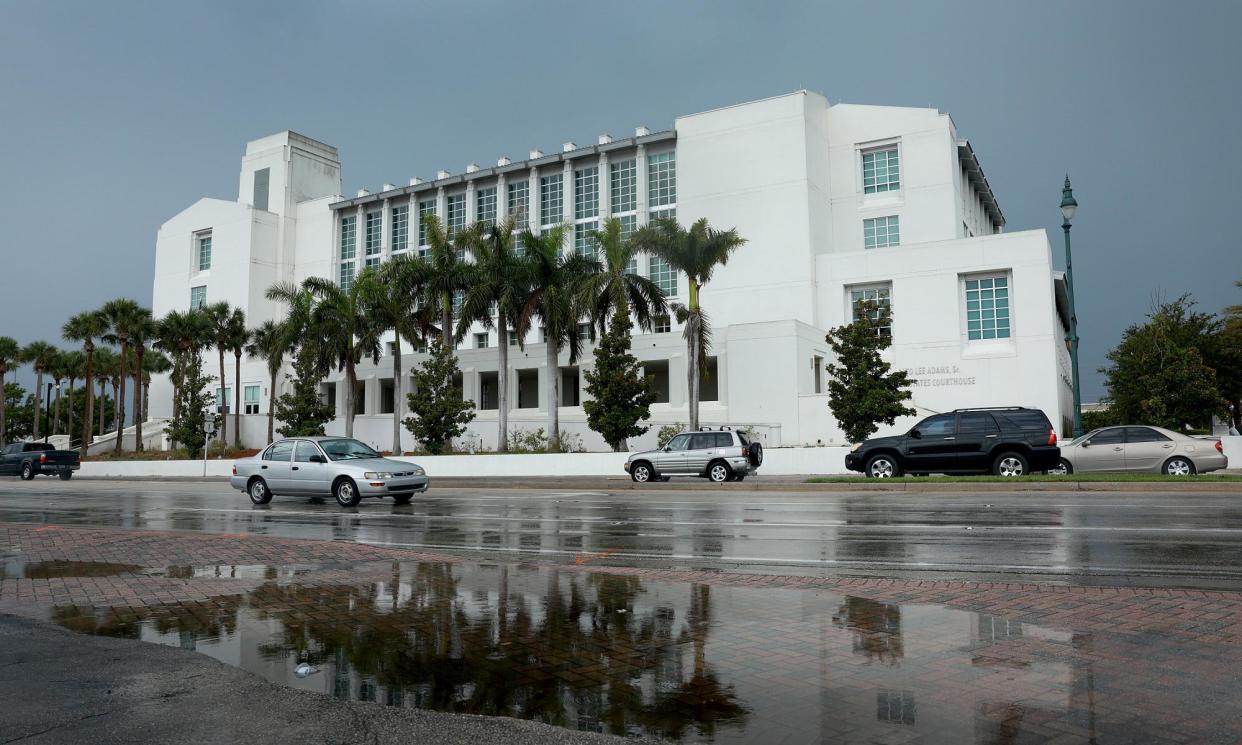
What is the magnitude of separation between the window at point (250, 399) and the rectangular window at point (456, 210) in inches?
812

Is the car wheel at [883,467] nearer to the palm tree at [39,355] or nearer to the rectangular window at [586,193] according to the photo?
the rectangular window at [586,193]

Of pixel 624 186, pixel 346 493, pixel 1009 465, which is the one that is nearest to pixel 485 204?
pixel 624 186

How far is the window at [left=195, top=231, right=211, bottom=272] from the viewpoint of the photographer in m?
75.6

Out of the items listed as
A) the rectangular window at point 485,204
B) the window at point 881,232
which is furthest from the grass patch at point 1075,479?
the rectangular window at point 485,204

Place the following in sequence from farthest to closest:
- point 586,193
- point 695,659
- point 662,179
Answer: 1. point 586,193
2. point 662,179
3. point 695,659

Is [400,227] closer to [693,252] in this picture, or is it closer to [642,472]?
[693,252]

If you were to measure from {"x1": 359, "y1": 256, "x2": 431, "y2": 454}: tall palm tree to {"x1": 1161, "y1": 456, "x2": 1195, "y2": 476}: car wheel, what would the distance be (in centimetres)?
3276

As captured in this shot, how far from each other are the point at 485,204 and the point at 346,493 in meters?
49.6

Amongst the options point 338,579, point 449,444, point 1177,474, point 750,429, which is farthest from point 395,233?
point 338,579

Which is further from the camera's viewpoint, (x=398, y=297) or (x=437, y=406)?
(x=398, y=297)

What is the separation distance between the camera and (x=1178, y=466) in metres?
21.1

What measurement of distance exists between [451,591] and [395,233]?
215 feet

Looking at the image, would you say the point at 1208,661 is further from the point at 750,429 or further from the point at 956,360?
the point at 956,360

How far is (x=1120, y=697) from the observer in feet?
13.9
